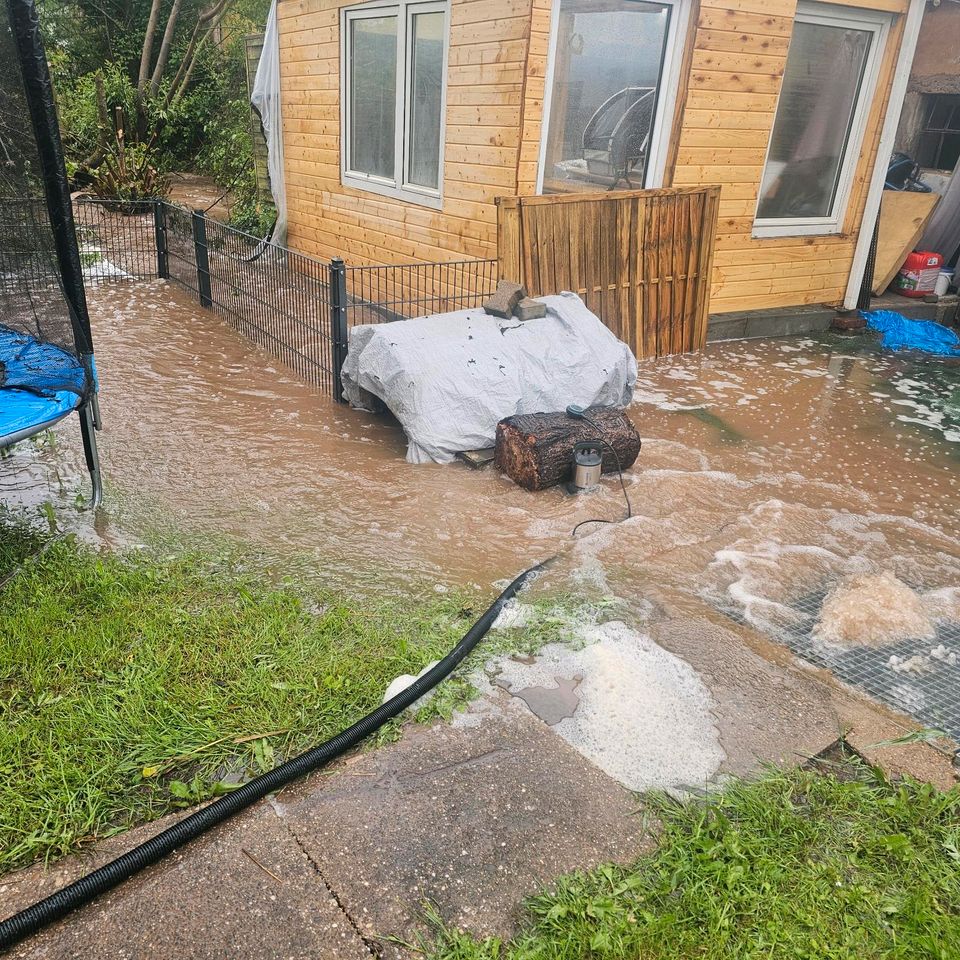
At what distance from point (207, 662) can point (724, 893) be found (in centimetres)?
186

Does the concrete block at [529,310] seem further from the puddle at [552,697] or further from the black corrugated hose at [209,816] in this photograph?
the puddle at [552,697]

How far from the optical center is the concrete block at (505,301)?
17.5ft

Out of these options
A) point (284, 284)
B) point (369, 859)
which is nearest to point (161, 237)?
point (284, 284)

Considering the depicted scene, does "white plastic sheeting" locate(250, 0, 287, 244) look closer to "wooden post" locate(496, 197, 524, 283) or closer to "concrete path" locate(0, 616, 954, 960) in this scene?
"wooden post" locate(496, 197, 524, 283)

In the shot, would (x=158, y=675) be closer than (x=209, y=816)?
No

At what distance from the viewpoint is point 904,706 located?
118 inches

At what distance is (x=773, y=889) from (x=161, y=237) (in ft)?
27.9

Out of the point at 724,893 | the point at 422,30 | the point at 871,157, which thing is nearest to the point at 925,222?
the point at 871,157

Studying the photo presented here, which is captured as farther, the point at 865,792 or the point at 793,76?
the point at 793,76

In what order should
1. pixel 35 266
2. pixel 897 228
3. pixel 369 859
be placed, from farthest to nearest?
pixel 897 228 → pixel 35 266 → pixel 369 859

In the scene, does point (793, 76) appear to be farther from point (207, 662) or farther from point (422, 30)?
point (207, 662)

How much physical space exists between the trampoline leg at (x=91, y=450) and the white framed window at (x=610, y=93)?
3.81m

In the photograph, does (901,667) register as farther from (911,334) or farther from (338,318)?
(911,334)

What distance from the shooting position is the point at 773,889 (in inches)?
84.4
